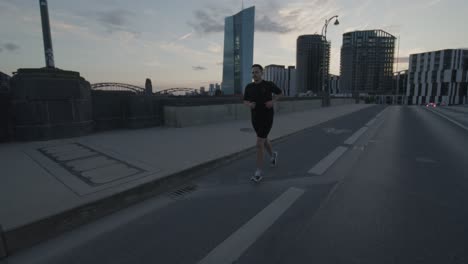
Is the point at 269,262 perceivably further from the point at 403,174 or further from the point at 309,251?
the point at 403,174

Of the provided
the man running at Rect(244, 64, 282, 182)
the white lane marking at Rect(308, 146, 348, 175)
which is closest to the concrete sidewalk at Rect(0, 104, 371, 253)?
the man running at Rect(244, 64, 282, 182)

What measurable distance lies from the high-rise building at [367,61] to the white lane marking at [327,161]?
3993 inches

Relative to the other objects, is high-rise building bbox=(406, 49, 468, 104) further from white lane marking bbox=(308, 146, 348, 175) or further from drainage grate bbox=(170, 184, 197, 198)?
drainage grate bbox=(170, 184, 197, 198)

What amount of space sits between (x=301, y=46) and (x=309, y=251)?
2726 inches

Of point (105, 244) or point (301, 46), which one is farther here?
point (301, 46)

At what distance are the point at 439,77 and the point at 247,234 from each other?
134 metres

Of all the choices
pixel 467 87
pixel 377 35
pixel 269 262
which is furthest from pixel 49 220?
pixel 467 87

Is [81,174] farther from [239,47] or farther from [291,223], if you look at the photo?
[239,47]

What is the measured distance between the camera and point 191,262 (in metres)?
1.96

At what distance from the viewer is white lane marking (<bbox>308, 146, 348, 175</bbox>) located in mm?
4347

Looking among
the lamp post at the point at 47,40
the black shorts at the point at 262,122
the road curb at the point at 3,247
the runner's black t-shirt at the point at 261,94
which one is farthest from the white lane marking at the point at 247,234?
the lamp post at the point at 47,40

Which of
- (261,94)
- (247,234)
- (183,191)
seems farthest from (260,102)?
(247,234)

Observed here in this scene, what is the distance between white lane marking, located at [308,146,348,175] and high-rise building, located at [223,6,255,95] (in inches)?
3517

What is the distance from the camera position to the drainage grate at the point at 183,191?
337 cm
